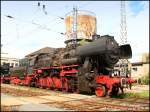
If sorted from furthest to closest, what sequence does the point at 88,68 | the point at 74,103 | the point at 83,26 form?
1. the point at 83,26
2. the point at 88,68
3. the point at 74,103

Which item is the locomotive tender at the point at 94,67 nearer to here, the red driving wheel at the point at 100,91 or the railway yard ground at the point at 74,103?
the red driving wheel at the point at 100,91

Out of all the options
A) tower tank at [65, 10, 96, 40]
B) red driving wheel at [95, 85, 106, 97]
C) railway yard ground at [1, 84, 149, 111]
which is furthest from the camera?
tower tank at [65, 10, 96, 40]

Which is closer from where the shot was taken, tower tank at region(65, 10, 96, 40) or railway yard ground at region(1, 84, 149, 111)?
railway yard ground at region(1, 84, 149, 111)

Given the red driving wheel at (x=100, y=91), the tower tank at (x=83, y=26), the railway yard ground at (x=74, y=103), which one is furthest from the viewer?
the tower tank at (x=83, y=26)

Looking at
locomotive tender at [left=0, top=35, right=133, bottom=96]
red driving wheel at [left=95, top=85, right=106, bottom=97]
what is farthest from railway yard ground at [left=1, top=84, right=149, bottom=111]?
locomotive tender at [left=0, top=35, right=133, bottom=96]

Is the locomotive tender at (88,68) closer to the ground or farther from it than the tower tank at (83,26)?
closer to the ground

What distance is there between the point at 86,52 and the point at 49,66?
7.16m

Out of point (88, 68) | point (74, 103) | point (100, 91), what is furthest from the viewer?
point (88, 68)

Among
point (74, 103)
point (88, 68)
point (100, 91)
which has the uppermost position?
point (88, 68)

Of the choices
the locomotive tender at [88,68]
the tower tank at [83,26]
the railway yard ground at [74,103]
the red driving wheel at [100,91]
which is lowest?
the railway yard ground at [74,103]

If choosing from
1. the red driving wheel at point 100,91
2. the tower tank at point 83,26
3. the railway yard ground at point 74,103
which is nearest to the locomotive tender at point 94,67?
the red driving wheel at point 100,91

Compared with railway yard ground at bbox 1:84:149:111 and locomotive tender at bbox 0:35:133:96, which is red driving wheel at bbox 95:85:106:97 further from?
railway yard ground at bbox 1:84:149:111

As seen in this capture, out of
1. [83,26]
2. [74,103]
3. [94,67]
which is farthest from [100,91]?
[83,26]

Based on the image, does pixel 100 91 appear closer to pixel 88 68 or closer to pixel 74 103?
pixel 88 68
